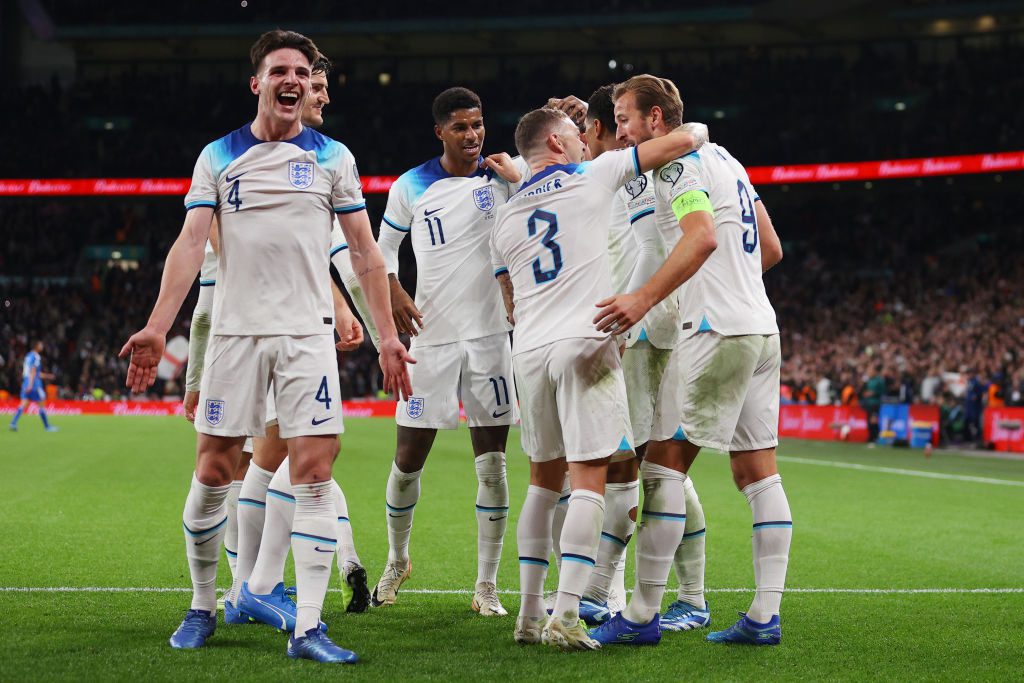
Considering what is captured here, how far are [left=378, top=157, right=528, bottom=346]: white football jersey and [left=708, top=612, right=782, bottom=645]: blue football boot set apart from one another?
219cm

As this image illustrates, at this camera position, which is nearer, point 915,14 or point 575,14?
point 915,14

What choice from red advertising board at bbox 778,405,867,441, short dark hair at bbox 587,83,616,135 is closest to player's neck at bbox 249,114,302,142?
short dark hair at bbox 587,83,616,135

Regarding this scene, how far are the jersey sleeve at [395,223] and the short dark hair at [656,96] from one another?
1726 mm

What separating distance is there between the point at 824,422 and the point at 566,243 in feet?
65.8

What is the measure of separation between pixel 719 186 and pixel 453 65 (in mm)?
42255

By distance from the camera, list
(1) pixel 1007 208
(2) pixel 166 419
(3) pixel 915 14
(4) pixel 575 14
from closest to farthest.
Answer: (2) pixel 166 419
(1) pixel 1007 208
(3) pixel 915 14
(4) pixel 575 14

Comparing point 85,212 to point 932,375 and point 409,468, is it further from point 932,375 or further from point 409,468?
point 409,468

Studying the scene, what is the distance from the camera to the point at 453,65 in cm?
4562

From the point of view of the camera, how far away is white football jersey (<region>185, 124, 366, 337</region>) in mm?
4582

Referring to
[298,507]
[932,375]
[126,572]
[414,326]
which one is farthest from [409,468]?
[932,375]

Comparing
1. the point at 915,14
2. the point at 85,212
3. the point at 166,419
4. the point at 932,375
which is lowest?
the point at 166,419

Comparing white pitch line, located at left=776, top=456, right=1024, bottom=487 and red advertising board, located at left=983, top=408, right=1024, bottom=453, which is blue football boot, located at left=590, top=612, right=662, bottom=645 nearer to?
white pitch line, located at left=776, top=456, right=1024, bottom=487

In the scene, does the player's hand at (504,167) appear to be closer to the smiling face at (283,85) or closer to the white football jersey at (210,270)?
the smiling face at (283,85)

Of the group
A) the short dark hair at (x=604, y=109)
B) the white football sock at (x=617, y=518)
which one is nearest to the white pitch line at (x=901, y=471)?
the white football sock at (x=617, y=518)
